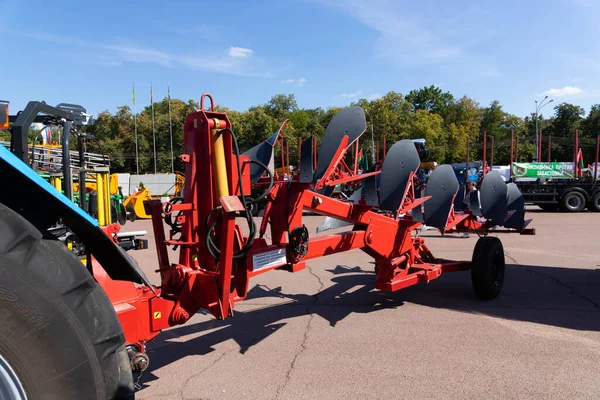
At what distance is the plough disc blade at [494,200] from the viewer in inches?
269

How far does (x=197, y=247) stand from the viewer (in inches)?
147

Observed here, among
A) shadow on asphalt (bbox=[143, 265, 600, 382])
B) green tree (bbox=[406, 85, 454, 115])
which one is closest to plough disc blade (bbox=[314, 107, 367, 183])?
shadow on asphalt (bbox=[143, 265, 600, 382])

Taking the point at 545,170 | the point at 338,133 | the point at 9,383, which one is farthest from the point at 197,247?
the point at 545,170

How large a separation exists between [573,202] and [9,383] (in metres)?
23.3

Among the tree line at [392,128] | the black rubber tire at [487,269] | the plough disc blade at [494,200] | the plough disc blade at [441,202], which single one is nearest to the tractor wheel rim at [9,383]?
the plough disc blade at [441,202]

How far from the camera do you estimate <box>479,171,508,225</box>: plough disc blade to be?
22.4 ft

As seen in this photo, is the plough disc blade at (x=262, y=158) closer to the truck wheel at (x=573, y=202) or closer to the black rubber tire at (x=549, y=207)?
the truck wheel at (x=573, y=202)

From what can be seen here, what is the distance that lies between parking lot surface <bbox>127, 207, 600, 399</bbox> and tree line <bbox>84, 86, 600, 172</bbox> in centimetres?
3394

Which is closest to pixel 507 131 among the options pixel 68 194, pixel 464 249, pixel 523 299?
pixel 464 249

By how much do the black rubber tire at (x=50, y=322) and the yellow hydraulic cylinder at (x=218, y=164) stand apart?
163cm

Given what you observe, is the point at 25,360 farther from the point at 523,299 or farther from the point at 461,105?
the point at 461,105

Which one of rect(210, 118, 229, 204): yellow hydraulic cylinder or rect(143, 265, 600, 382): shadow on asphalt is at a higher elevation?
rect(210, 118, 229, 204): yellow hydraulic cylinder

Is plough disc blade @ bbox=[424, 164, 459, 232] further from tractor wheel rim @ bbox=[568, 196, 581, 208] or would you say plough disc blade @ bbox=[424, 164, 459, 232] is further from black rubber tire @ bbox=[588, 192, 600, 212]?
black rubber tire @ bbox=[588, 192, 600, 212]

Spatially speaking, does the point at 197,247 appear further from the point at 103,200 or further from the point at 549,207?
the point at 549,207
